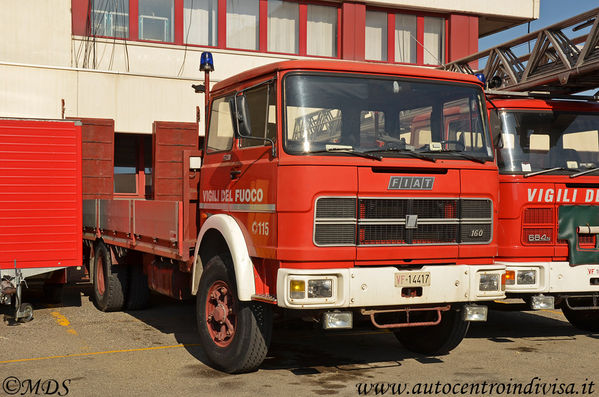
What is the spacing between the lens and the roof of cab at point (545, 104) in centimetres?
876

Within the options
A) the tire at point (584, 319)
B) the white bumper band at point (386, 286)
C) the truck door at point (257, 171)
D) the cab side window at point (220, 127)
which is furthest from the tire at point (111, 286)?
the tire at point (584, 319)

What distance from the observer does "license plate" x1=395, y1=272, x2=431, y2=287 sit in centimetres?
660

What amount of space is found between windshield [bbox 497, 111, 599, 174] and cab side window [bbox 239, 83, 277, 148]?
9.76 ft

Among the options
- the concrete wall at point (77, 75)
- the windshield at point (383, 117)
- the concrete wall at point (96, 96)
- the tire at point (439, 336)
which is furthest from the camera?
the concrete wall at point (77, 75)

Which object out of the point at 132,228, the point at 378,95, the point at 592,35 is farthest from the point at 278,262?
the point at 592,35

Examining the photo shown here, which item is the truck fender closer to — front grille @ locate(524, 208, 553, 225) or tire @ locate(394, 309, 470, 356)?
tire @ locate(394, 309, 470, 356)

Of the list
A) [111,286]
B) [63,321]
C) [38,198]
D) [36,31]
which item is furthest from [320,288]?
[36,31]

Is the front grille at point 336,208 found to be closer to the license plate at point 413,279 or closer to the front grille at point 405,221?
the front grille at point 405,221

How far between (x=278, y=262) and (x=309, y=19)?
55.7 feet

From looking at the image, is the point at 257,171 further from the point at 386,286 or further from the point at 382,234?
the point at 386,286

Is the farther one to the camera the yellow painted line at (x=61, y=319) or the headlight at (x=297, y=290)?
the yellow painted line at (x=61, y=319)

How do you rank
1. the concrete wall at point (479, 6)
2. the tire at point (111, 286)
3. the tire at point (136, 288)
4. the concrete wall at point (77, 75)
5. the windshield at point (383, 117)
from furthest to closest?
the concrete wall at point (479, 6)
the concrete wall at point (77, 75)
the tire at point (136, 288)
the tire at point (111, 286)
the windshield at point (383, 117)

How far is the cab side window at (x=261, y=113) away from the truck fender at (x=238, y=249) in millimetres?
759

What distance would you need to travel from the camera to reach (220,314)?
23.4ft
